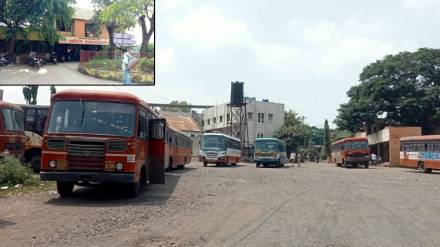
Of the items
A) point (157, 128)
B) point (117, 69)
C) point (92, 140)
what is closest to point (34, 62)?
point (117, 69)

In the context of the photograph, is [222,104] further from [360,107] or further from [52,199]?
[52,199]

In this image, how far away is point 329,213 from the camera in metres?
11.4

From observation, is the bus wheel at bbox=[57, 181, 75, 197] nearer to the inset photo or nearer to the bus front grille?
the bus front grille

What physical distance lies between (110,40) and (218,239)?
1733 centimetres

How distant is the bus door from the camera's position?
15195mm

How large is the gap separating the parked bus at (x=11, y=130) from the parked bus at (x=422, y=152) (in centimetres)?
2522

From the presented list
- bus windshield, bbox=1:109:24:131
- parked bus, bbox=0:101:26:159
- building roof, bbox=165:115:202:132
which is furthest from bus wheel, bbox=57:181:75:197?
building roof, bbox=165:115:202:132

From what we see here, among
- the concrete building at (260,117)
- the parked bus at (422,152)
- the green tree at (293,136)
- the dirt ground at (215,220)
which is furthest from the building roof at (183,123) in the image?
the dirt ground at (215,220)

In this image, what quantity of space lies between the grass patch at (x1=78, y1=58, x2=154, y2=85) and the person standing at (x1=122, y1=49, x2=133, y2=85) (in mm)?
152

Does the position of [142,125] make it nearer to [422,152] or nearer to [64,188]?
[64,188]

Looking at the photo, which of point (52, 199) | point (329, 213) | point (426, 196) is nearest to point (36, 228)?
point (52, 199)

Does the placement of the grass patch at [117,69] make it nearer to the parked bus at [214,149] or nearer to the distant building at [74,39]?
the distant building at [74,39]

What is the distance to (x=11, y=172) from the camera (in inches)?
634

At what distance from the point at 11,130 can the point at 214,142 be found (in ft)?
75.3
